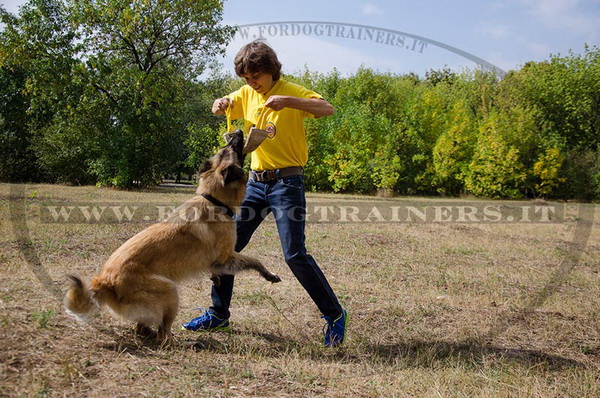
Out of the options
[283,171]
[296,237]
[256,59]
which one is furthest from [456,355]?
[256,59]

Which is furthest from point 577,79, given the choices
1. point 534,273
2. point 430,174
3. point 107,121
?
point 107,121

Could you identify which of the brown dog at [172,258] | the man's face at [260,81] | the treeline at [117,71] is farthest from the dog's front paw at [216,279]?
the treeline at [117,71]

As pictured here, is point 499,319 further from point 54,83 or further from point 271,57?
point 54,83

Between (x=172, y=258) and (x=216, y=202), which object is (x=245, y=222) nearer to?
(x=216, y=202)

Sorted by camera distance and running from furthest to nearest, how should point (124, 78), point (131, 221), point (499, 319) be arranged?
point (124, 78) < point (131, 221) < point (499, 319)

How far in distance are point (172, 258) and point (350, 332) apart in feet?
6.92

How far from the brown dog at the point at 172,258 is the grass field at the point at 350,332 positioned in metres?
0.39

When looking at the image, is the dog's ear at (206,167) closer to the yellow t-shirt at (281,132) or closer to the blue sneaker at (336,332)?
the yellow t-shirt at (281,132)

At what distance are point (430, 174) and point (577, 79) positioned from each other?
12724 millimetres

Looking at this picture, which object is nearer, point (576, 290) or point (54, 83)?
point (576, 290)

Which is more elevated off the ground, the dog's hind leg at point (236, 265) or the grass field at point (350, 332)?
Answer: the dog's hind leg at point (236, 265)

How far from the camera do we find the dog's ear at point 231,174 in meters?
4.01

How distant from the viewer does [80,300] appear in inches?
129

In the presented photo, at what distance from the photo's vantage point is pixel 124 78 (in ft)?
66.5
